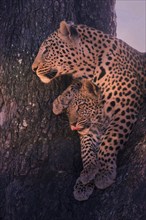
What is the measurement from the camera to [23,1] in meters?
4.27

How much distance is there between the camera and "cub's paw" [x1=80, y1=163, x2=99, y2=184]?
380 centimetres

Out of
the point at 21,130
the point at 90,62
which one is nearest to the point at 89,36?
the point at 90,62

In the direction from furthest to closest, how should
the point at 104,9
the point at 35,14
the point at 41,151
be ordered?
the point at 104,9 → the point at 35,14 → the point at 41,151

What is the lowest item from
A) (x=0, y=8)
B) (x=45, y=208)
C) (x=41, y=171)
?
(x=45, y=208)


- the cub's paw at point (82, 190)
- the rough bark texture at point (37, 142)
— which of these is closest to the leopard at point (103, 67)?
the rough bark texture at point (37, 142)

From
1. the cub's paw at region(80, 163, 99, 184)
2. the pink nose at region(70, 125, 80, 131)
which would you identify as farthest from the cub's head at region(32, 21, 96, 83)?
the cub's paw at region(80, 163, 99, 184)

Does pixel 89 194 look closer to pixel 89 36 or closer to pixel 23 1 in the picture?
pixel 89 36

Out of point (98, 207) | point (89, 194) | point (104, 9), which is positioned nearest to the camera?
point (98, 207)

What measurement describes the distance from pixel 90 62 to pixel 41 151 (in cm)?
106

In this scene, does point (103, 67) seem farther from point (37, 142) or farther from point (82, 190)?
point (82, 190)

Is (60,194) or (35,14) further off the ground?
(35,14)

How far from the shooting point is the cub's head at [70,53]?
427 cm

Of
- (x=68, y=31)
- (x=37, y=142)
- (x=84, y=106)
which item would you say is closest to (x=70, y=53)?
(x=68, y=31)

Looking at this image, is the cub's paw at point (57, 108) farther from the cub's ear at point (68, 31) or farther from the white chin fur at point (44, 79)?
the cub's ear at point (68, 31)
